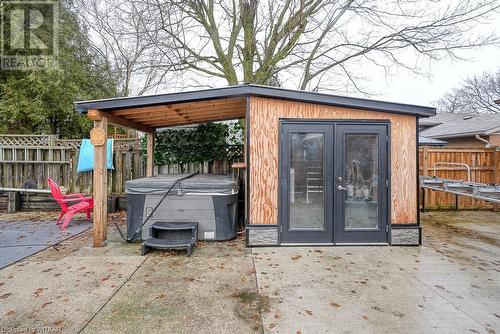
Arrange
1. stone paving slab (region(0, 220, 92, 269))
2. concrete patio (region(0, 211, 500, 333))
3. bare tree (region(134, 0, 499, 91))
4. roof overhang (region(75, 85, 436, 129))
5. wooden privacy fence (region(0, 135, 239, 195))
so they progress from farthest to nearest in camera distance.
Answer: bare tree (region(134, 0, 499, 91))
wooden privacy fence (region(0, 135, 239, 195))
roof overhang (region(75, 85, 436, 129))
stone paving slab (region(0, 220, 92, 269))
concrete patio (region(0, 211, 500, 333))

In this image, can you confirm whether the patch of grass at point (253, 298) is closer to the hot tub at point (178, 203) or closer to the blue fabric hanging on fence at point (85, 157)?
the hot tub at point (178, 203)

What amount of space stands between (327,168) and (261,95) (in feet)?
5.19

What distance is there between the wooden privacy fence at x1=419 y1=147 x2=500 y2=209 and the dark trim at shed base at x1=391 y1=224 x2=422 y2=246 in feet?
11.1

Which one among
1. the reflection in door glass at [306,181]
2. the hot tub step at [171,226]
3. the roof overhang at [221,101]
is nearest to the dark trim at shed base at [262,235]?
the reflection in door glass at [306,181]

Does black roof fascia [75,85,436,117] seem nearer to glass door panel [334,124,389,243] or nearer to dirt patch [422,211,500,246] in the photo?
glass door panel [334,124,389,243]

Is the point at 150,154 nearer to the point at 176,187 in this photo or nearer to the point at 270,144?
the point at 176,187

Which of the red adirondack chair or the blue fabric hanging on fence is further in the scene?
the blue fabric hanging on fence

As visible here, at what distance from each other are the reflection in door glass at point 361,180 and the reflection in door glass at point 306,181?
1.42 feet

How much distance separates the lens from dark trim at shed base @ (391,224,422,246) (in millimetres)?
4262

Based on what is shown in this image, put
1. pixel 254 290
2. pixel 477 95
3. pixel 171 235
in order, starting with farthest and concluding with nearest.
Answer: pixel 477 95, pixel 171 235, pixel 254 290

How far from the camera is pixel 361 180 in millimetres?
4258

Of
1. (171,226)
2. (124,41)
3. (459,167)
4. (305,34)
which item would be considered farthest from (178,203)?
(124,41)

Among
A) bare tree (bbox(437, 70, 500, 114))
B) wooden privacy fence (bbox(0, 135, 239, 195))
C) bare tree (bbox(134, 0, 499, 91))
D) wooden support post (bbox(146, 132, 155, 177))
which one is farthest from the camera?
bare tree (bbox(437, 70, 500, 114))

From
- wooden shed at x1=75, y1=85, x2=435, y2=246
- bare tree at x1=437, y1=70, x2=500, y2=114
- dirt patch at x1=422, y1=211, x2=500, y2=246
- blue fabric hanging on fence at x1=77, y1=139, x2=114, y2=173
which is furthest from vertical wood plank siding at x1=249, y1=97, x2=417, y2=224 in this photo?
bare tree at x1=437, y1=70, x2=500, y2=114
